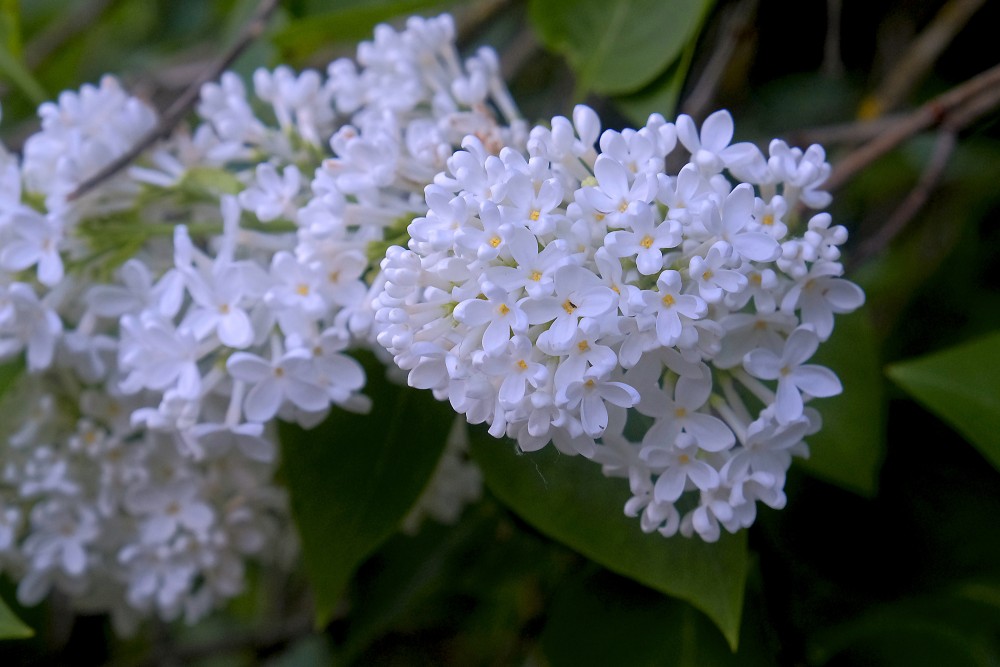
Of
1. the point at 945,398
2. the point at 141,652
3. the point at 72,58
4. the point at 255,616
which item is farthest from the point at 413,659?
the point at 72,58

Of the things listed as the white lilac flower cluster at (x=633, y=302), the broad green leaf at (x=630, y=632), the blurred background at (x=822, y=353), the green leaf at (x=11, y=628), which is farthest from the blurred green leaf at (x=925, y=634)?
the green leaf at (x=11, y=628)

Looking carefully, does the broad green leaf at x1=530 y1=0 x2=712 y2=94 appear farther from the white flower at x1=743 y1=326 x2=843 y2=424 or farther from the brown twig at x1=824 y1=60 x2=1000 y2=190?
the white flower at x1=743 y1=326 x2=843 y2=424

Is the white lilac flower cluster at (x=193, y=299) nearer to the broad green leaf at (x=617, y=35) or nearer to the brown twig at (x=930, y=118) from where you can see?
the broad green leaf at (x=617, y=35)

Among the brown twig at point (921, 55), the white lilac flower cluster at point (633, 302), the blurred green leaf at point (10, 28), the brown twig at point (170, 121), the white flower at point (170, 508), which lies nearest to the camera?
the white lilac flower cluster at point (633, 302)

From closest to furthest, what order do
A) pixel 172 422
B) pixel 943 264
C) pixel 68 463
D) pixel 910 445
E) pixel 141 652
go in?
pixel 172 422
pixel 68 463
pixel 910 445
pixel 943 264
pixel 141 652

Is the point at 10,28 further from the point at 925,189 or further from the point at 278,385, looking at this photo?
the point at 925,189

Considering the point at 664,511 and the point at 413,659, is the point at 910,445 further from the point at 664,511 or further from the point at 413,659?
the point at 413,659

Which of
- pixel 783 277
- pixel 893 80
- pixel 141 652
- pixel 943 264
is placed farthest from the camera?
pixel 141 652
